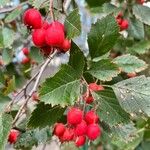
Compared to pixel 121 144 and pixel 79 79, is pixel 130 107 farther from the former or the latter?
pixel 121 144

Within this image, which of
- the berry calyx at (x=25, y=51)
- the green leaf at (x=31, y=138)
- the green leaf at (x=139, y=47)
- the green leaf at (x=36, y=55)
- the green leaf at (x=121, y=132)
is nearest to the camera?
the green leaf at (x=121, y=132)

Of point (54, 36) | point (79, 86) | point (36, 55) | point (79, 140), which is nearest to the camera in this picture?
point (54, 36)

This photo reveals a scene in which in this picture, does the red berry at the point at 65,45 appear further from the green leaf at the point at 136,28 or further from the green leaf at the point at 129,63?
the green leaf at the point at 136,28

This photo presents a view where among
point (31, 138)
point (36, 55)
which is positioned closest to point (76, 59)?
point (31, 138)

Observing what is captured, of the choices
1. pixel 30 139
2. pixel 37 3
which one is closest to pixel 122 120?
pixel 37 3

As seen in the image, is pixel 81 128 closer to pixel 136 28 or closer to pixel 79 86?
pixel 79 86

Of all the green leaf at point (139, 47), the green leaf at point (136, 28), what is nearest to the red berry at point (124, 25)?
the green leaf at point (136, 28)

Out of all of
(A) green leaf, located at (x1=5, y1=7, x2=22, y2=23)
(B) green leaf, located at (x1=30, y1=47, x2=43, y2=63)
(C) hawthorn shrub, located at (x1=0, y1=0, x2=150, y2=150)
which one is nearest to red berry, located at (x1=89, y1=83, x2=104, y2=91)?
(C) hawthorn shrub, located at (x1=0, y1=0, x2=150, y2=150)
